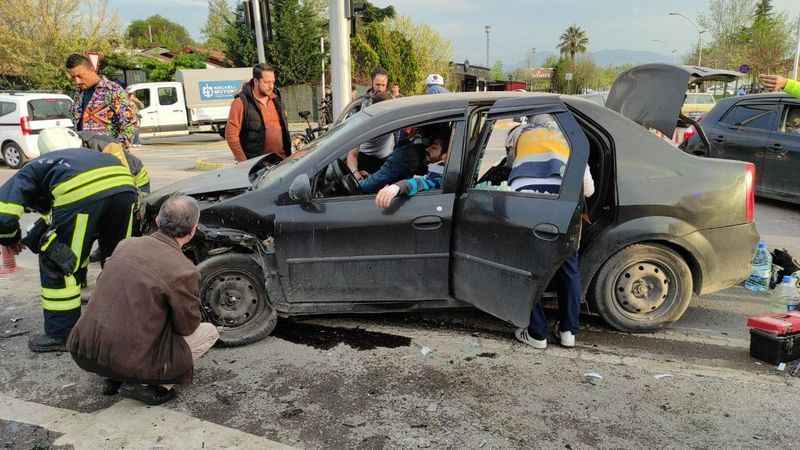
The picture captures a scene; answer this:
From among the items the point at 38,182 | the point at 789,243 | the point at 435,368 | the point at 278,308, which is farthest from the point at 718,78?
the point at 38,182

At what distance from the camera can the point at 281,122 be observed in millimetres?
6227

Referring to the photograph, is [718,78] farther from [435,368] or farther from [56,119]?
[56,119]

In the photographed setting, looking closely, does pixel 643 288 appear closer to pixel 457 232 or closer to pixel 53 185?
pixel 457 232

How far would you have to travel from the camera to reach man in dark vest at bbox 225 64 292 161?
5941 millimetres

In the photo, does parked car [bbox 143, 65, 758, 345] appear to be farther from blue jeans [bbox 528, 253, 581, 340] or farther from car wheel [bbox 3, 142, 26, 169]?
car wheel [bbox 3, 142, 26, 169]

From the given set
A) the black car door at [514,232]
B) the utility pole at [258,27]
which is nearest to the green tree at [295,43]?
the utility pole at [258,27]

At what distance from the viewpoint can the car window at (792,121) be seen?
7.41 metres

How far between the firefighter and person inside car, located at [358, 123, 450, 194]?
5.44 ft

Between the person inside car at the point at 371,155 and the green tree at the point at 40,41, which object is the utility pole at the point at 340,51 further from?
the green tree at the point at 40,41

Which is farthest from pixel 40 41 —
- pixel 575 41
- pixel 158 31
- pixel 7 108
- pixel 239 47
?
pixel 575 41

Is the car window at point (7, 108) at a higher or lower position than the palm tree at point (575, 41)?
lower

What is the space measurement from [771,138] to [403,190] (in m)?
6.57

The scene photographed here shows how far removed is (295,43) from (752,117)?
95.7 feet

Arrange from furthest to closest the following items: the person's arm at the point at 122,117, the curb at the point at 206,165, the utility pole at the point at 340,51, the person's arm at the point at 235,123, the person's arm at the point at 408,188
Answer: the curb at the point at 206,165
the utility pole at the point at 340,51
the person's arm at the point at 235,123
the person's arm at the point at 122,117
the person's arm at the point at 408,188
